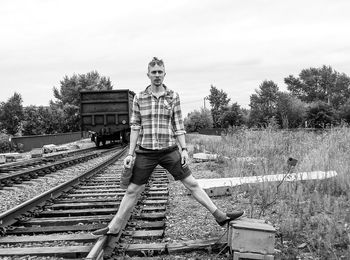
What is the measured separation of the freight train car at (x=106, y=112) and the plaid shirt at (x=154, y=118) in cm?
1841

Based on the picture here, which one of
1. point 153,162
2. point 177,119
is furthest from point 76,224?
point 177,119

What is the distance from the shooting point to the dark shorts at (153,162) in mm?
3838

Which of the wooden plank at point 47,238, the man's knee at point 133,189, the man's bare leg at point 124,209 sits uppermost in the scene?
the man's knee at point 133,189

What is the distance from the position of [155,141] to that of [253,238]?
126 cm

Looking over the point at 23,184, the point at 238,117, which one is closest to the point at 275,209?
the point at 23,184

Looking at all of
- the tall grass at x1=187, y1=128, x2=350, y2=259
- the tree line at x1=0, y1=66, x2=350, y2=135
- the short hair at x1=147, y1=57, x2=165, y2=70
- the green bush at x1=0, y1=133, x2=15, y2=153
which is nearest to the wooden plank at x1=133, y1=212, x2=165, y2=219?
the tall grass at x1=187, y1=128, x2=350, y2=259

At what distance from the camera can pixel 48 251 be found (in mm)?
3816

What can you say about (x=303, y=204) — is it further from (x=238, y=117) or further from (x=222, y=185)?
(x=238, y=117)

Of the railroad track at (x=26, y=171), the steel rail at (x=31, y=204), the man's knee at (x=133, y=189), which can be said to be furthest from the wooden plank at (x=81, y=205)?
the railroad track at (x=26, y=171)

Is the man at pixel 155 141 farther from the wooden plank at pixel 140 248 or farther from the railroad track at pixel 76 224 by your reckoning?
the railroad track at pixel 76 224

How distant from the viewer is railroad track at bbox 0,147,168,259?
3.83 m

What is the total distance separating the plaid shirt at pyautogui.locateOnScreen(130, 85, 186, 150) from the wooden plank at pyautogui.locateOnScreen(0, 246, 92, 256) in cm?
116

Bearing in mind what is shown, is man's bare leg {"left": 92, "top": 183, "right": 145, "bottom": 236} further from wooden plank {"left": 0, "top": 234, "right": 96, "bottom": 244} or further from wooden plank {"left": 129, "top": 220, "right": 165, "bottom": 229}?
wooden plank {"left": 129, "top": 220, "right": 165, "bottom": 229}

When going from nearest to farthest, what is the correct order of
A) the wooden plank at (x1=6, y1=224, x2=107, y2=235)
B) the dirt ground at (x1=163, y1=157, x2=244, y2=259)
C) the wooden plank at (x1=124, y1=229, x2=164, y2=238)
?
1. the dirt ground at (x1=163, y1=157, x2=244, y2=259)
2. the wooden plank at (x1=124, y1=229, x2=164, y2=238)
3. the wooden plank at (x1=6, y1=224, x2=107, y2=235)
